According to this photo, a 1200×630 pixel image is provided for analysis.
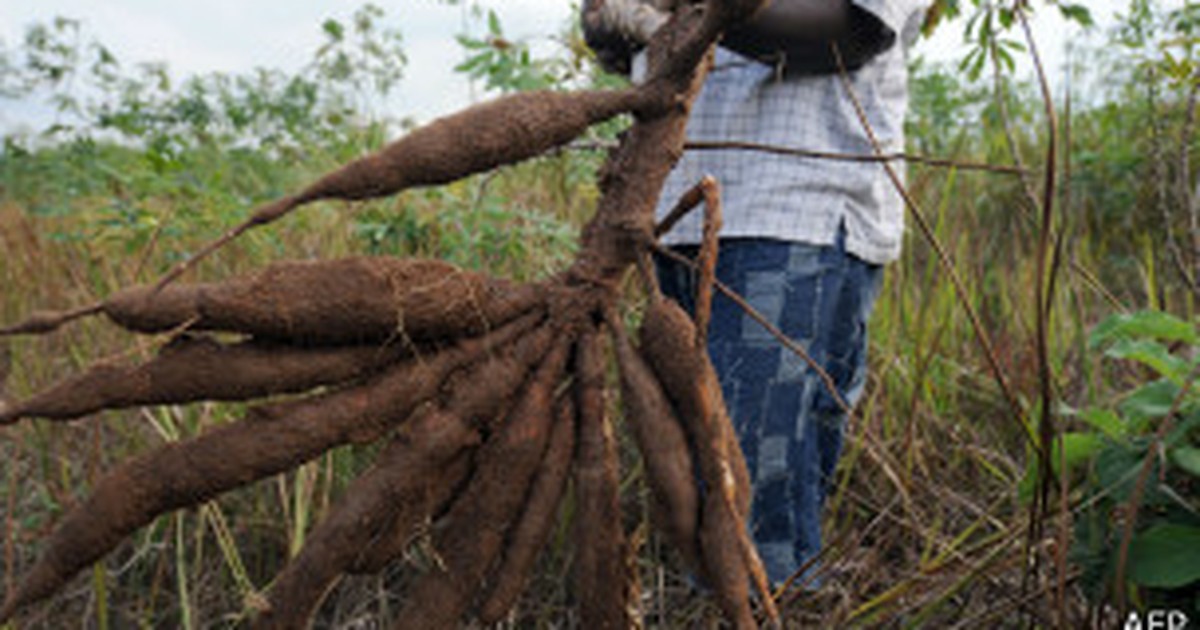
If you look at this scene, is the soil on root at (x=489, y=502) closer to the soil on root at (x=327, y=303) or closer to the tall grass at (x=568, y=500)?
the soil on root at (x=327, y=303)

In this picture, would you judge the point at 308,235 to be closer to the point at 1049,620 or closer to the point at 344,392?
the point at 344,392

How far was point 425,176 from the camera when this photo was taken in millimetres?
1072

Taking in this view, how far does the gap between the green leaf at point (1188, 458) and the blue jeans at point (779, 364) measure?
2.10 feet

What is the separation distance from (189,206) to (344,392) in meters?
1.40

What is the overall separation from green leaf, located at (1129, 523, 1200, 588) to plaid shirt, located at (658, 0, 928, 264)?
70 cm

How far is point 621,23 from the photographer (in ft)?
4.62

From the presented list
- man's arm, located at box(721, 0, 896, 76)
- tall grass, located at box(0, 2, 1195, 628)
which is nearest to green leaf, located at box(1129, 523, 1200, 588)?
tall grass, located at box(0, 2, 1195, 628)

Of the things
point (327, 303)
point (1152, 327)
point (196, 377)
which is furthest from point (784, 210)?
point (196, 377)

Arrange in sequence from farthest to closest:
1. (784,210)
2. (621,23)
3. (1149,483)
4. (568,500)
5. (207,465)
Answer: (568,500) → (784,210) → (621,23) → (1149,483) → (207,465)

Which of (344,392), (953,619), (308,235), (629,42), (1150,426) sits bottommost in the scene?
(953,619)

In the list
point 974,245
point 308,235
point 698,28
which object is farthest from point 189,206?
point 974,245

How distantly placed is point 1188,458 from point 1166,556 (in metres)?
0.14

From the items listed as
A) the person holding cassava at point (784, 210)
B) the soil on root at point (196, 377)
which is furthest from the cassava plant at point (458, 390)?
the person holding cassava at point (784, 210)

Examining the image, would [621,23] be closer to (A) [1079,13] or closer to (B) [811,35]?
(B) [811,35]
